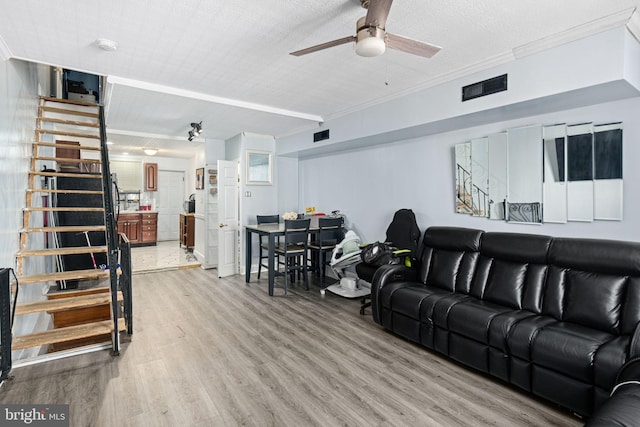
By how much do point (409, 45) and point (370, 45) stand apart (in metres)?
0.36

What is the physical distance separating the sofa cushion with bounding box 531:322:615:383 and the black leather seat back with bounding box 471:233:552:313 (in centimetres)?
48

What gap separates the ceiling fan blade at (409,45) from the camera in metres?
2.02

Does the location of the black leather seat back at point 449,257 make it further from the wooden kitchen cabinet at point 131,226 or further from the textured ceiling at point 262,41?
the wooden kitchen cabinet at point 131,226

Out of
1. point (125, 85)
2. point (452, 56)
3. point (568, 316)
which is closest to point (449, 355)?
point (568, 316)

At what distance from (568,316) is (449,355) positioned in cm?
94

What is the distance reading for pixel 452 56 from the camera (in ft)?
9.73

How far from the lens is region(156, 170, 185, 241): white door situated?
9805mm

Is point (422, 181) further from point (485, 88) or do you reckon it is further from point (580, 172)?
point (580, 172)

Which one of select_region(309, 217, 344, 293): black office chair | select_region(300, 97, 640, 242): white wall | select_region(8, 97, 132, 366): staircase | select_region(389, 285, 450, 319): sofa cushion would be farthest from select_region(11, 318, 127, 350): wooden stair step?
select_region(300, 97, 640, 242): white wall

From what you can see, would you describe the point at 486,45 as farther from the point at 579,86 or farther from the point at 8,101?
the point at 8,101

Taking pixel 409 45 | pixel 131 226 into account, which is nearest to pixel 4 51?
pixel 409 45

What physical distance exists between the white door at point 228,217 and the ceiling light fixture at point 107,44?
3233 millimetres

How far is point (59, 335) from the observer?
2.81 metres

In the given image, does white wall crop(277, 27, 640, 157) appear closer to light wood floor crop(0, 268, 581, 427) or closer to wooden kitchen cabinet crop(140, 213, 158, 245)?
light wood floor crop(0, 268, 581, 427)
